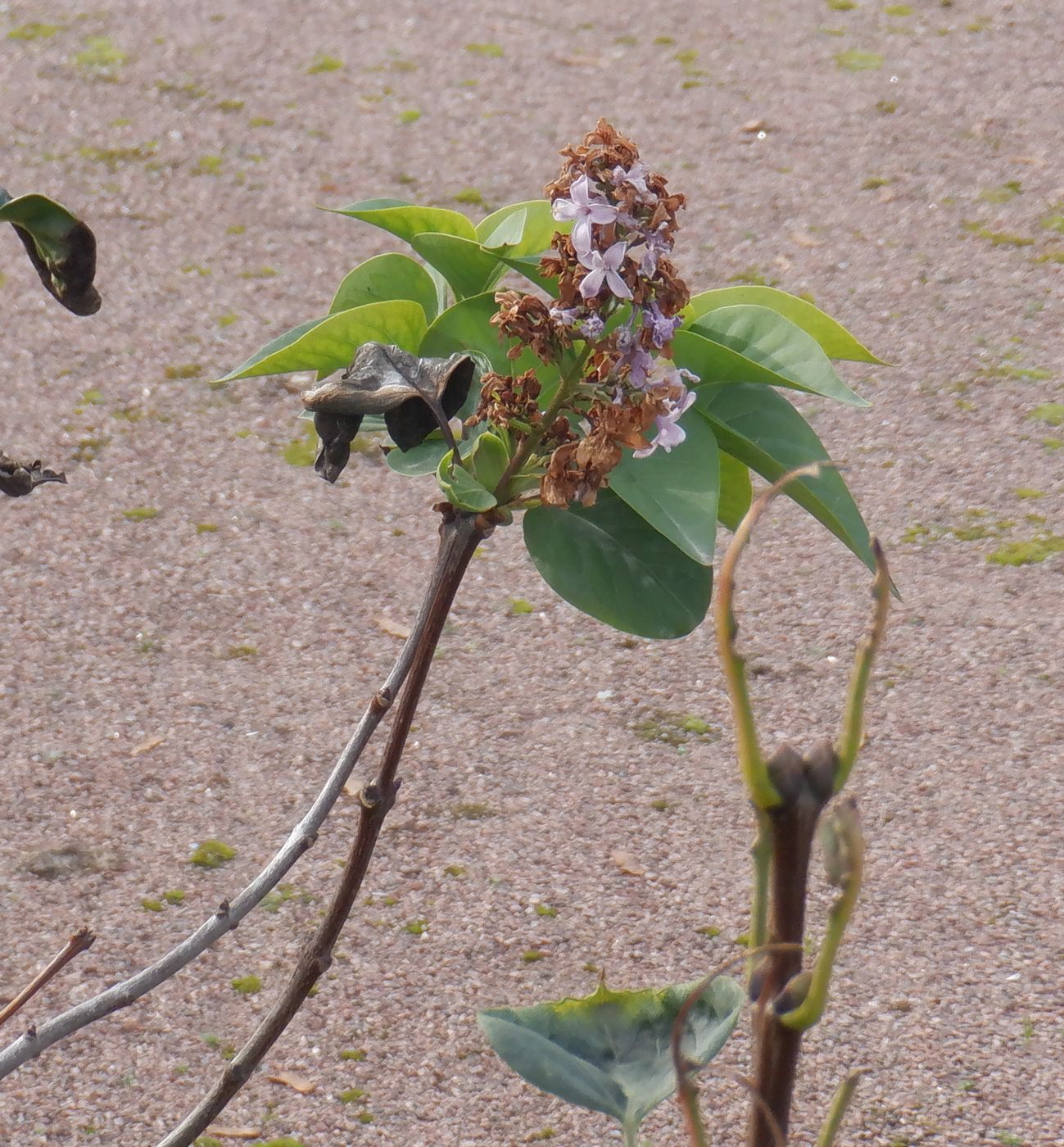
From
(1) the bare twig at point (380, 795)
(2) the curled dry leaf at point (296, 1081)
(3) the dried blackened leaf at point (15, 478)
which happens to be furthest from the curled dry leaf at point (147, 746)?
(3) the dried blackened leaf at point (15, 478)

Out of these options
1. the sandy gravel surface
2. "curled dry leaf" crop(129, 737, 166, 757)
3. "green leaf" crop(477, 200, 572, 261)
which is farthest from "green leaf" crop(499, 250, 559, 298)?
"curled dry leaf" crop(129, 737, 166, 757)

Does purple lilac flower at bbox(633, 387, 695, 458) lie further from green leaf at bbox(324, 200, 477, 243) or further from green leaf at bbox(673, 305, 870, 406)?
green leaf at bbox(324, 200, 477, 243)

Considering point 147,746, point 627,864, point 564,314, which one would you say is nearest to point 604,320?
point 564,314

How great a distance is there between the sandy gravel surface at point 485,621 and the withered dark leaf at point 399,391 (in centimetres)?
99

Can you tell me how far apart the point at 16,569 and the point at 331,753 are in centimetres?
80

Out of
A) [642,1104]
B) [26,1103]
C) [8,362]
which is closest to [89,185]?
[8,362]

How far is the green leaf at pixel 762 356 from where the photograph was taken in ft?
2.57

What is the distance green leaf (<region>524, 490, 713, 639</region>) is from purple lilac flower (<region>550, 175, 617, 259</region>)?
0.16 meters

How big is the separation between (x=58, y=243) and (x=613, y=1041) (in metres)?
0.49

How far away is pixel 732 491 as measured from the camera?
871 millimetres

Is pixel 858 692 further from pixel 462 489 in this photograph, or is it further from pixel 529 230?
pixel 529 230

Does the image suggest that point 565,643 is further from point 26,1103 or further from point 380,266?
point 380,266

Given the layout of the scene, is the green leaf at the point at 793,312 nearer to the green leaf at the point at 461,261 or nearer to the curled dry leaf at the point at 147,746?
the green leaf at the point at 461,261

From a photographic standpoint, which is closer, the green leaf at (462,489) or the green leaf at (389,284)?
the green leaf at (462,489)
